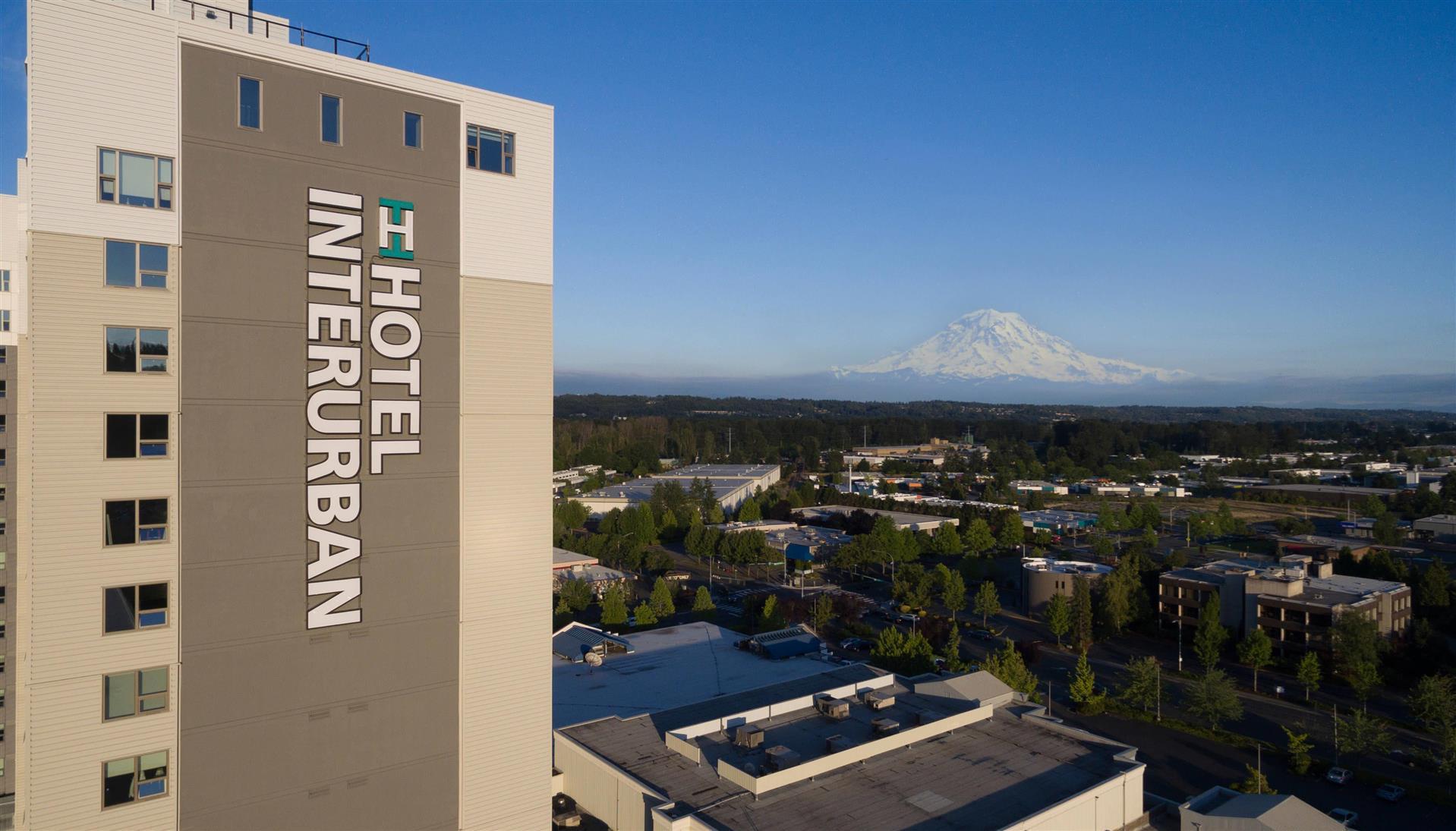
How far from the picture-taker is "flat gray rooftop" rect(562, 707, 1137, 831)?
1052cm

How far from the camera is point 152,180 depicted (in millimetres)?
5840

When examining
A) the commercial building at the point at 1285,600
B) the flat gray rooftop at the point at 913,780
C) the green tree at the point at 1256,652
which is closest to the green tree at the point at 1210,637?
the green tree at the point at 1256,652

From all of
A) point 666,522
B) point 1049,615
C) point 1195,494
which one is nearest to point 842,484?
point 666,522

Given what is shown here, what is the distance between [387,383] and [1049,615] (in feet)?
75.7

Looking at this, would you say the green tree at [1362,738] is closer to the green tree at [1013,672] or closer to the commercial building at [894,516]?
the green tree at [1013,672]

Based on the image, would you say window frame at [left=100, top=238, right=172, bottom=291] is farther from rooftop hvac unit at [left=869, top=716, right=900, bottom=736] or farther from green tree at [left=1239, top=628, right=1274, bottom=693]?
green tree at [left=1239, top=628, right=1274, bottom=693]

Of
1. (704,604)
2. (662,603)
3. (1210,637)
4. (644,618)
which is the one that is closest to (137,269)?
(644,618)

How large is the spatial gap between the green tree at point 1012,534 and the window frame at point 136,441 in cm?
3904

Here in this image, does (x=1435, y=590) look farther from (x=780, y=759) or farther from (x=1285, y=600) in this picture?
(x=780, y=759)

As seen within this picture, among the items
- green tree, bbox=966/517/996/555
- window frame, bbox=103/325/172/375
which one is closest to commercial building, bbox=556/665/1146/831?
window frame, bbox=103/325/172/375

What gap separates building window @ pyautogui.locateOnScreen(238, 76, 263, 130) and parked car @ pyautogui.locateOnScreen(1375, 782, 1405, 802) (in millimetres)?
19938

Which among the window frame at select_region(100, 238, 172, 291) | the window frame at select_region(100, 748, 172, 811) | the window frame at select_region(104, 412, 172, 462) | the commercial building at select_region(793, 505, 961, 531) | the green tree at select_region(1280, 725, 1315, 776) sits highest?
the window frame at select_region(100, 238, 172, 291)

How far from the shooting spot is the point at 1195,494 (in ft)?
206

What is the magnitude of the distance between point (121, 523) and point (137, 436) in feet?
1.97
